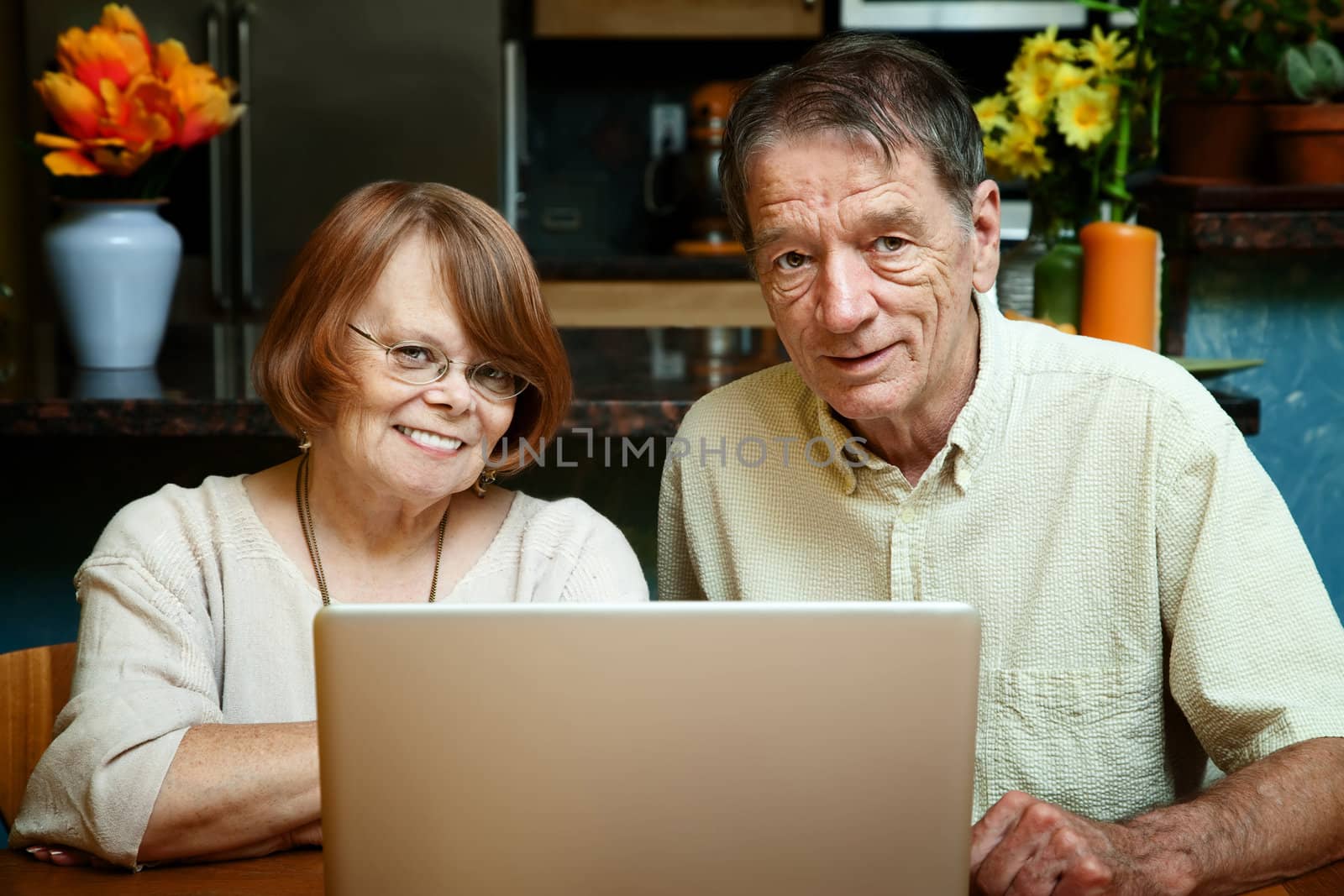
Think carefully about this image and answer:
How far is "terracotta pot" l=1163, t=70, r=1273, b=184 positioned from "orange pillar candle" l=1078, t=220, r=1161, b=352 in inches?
12.7

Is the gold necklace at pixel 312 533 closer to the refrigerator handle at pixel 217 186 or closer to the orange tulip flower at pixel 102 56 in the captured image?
the orange tulip flower at pixel 102 56

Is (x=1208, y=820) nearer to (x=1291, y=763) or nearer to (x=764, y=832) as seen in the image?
(x=1291, y=763)

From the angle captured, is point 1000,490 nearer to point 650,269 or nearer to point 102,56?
point 102,56

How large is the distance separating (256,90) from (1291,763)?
3392mm

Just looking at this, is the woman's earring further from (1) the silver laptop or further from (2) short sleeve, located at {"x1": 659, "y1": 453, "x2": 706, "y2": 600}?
(1) the silver laptop

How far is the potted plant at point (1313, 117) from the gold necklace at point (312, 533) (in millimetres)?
1291

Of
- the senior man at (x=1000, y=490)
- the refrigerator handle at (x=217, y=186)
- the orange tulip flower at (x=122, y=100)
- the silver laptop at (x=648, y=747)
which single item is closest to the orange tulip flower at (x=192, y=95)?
the orange tulip flower at (x=122, y=100)

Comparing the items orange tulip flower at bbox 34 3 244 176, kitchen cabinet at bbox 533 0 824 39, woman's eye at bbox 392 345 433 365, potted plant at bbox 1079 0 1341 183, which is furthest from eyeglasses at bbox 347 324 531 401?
kitchen cabinet at bbox 533 0 824 39

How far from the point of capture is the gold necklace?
1299mm

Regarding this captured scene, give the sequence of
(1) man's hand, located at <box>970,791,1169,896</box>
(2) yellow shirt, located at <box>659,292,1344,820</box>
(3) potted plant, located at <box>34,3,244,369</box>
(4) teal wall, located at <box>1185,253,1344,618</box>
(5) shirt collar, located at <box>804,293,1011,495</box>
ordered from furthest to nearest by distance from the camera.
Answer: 1. (4) teal wall, located at <box>1185,253,1344,618</box>
2. (3) potted plant, located at <box>34,3,244,369</box>
3. (5) shirt collar, located at <box>804,293,1011,495</box>
4. (2) yellow shirt, located at <box>659,292,1344,820</box>
5. (1) man's hand, located at <box>970,791,1169,896</box>

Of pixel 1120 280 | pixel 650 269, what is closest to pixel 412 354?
pixel 1120 280

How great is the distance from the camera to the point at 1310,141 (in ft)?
6.19

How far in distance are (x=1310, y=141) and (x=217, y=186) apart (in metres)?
2.89

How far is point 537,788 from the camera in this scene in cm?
77
